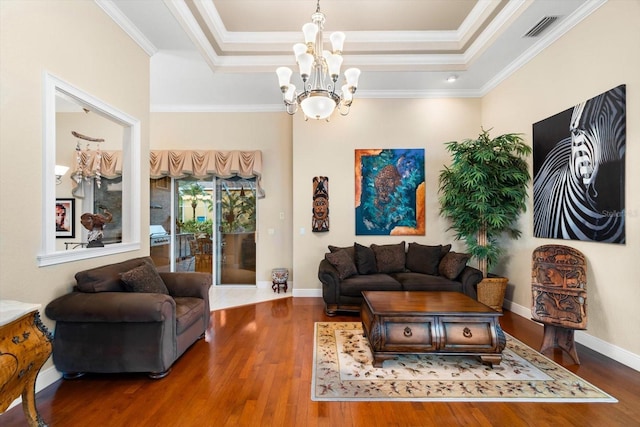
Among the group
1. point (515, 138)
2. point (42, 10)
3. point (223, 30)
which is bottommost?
point (515, 138)

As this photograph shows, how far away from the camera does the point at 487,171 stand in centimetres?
421

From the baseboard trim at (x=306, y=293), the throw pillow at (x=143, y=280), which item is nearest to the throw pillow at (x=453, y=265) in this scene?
the baseboard trim at (x=306, y=293)

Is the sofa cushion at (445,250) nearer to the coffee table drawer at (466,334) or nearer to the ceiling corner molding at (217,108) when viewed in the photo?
the coffee table drawer at (466,334)

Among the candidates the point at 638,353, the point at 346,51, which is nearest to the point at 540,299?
the point at 638,353

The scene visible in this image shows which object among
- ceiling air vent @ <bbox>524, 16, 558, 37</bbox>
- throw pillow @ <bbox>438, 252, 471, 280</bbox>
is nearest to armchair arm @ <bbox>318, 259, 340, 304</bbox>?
throw pillow @ <bbox>438, 252, 471, 280</bbox>

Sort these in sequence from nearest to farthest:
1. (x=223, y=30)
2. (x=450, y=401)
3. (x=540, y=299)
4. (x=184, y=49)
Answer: (x=450, y=401), (x=540, y=299), (x=184, y=49), (x=223, y=30)

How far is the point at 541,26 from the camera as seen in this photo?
11.2ft

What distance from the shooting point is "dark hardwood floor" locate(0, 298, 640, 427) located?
2.03m

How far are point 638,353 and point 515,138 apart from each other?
2.67 m

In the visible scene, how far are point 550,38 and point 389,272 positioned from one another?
3.57 m

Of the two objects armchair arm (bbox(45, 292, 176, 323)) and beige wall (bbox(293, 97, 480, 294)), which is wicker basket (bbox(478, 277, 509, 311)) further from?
armchair arm (bbox(45, 292, 176, 323))

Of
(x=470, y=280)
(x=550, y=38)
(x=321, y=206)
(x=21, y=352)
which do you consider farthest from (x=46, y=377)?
(x=550, y=38)

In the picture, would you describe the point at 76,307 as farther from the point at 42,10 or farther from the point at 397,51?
the point at 397,51

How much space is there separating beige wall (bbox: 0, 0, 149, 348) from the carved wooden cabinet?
604mm
